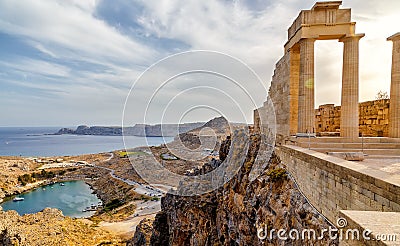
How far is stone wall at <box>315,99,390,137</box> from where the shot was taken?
35.9 feet

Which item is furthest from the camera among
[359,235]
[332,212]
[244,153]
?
[244,153]

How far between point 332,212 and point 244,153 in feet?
22.4

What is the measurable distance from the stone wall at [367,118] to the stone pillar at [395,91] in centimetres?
204

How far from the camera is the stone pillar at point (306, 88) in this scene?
893 cm

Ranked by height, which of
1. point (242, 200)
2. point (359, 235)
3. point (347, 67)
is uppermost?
point (347, 67)

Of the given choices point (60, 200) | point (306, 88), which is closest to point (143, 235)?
point (306, 88)

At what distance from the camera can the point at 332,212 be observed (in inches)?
193

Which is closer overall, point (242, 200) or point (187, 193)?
point (242, 200)

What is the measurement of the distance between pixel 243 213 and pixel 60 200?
154 feet

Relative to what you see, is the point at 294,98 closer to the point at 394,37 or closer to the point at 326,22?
the point at 326,22

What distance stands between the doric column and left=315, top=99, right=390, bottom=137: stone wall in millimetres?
3442

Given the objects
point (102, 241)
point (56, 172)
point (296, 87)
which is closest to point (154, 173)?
point (102, 241)

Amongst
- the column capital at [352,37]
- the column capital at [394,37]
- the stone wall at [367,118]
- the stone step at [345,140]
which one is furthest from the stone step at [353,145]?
the column capital at [394,37]

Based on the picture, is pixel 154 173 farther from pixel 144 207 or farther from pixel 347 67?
pixel 347 67
